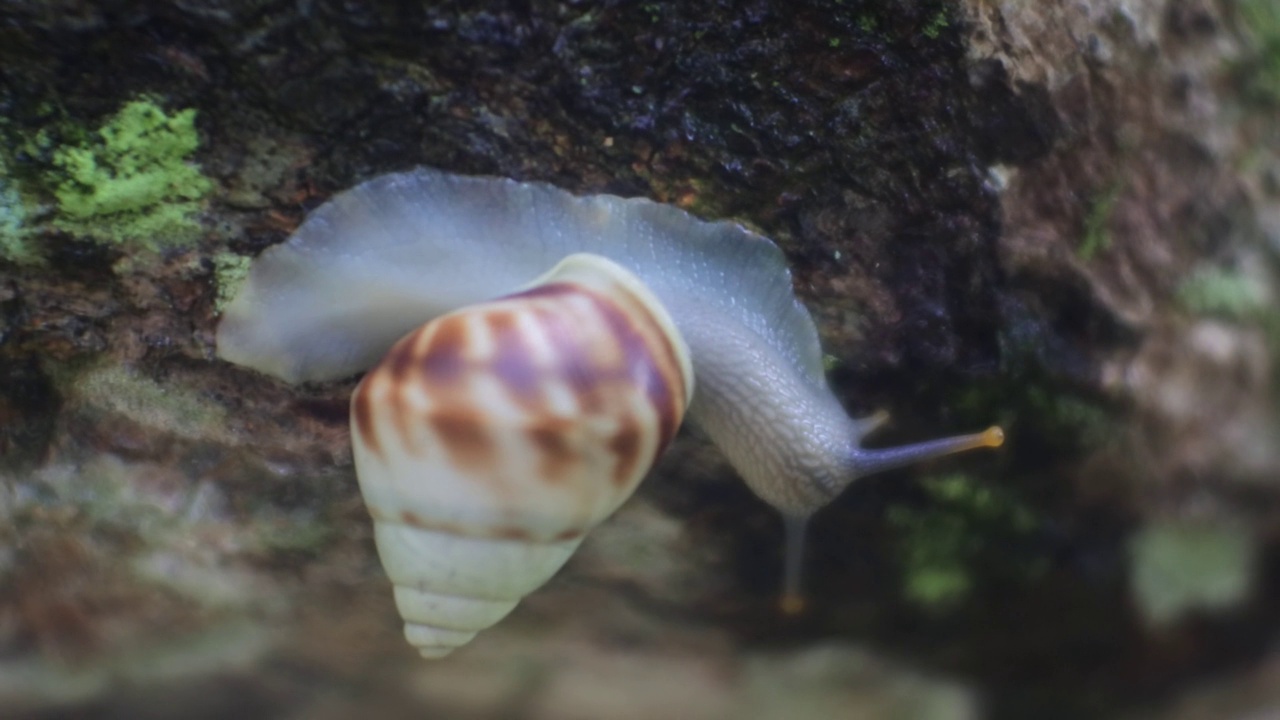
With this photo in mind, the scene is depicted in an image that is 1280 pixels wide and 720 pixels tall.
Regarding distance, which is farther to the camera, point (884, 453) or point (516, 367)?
point (884, 453)

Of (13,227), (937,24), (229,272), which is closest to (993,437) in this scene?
(937,24)

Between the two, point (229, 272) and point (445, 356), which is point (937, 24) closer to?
point (445, 356)

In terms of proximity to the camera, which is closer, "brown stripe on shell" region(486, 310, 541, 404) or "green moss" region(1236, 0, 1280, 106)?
"brown stripe on shell" region(486, 310, 541, 404)

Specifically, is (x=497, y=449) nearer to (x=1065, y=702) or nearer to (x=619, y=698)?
(x=619, y=698)

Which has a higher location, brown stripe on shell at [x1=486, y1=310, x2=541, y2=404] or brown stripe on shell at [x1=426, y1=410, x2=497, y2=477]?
brown stripe on shell at [x1=486, y1=310, x2=541, y2=404]

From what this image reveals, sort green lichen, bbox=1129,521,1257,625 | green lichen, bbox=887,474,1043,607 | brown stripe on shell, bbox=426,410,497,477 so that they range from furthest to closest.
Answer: green lichen, bbox=1129,521,1257,625
green lichen, bbox=887,474,1043,607
brown stripe on shell, bbox=426,410,497,477

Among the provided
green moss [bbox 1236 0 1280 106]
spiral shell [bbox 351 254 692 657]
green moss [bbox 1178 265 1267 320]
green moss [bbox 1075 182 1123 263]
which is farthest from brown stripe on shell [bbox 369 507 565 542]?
green moss [bbox 1236 0 1280 106]

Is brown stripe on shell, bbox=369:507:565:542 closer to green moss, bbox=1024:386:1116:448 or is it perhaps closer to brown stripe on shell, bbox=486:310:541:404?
brown stripe on shell, bbox=486:310:541:404
